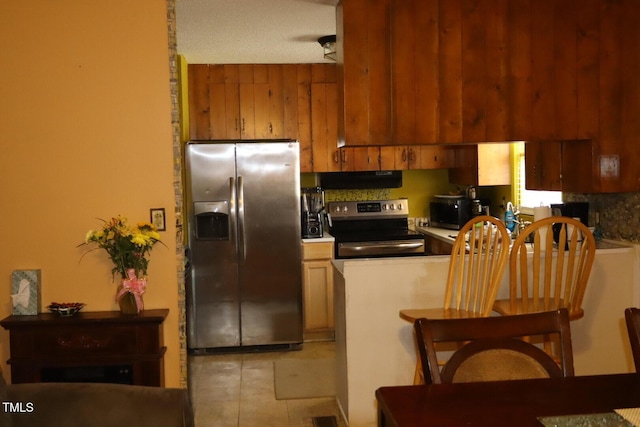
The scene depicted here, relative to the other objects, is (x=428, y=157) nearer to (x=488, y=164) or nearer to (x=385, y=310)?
(x=488, y=164)

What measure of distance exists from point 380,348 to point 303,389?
974 mm

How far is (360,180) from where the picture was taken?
6254 mm

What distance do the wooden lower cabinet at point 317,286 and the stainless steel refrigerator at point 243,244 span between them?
157 millimetres

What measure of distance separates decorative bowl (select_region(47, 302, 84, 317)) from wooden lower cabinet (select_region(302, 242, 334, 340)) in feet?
8.11

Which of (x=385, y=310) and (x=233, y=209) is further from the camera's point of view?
(x=233, y=209)

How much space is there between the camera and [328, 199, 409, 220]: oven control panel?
20.6ft

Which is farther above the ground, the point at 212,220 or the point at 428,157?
the point at 428,157

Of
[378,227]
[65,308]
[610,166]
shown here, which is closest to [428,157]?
[378,227]

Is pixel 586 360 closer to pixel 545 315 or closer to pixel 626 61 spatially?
pixel 626 61

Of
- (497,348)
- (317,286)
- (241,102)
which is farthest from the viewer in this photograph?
(241,102)

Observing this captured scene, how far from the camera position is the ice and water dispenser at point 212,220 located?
525cm

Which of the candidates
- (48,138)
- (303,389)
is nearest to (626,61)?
(303,389)

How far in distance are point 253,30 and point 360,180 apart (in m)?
2.00

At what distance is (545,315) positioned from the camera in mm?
2012
